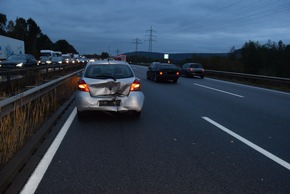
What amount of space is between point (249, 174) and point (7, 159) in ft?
11.9

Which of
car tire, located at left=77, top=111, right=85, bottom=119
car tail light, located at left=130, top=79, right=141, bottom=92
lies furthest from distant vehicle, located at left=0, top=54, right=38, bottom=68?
car tail light, located at left=130, top=79, right=141, bottom=92

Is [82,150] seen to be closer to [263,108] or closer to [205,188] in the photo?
[205,188]

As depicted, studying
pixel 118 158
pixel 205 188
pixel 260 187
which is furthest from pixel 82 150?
pixel 260 187

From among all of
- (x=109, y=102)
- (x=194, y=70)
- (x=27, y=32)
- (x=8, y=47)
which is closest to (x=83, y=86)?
(x=109, y=102)

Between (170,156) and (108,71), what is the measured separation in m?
4.16

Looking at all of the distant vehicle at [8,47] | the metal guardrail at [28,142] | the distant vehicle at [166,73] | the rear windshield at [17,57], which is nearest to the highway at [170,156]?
the metal guardrail at [28,142]

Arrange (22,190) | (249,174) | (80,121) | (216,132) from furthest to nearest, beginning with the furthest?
(80,121) → (216,132) → (249,174) → (22,190)

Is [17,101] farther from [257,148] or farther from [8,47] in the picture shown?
[8,47]

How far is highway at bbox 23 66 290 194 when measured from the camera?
4.34 meters

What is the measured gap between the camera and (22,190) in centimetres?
410

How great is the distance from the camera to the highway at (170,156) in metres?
4.34

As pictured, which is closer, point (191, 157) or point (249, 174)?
point (249, 174)

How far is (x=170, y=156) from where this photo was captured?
5.60m

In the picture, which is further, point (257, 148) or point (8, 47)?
point (8, 47)
